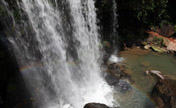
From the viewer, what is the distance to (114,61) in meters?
9.18

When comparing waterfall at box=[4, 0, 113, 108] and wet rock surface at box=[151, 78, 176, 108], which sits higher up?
waterfall at box=[4, 0, 113, 108]

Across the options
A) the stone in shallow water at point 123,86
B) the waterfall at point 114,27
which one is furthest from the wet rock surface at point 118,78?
the waterfall at point 114,27

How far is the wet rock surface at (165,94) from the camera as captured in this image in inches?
220

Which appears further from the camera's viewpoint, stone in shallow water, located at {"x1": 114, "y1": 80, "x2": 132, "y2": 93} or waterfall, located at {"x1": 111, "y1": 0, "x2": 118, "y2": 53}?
waterfall, located at {"x1": 111, "y1": 0, "x2": 118, "y2": 53}

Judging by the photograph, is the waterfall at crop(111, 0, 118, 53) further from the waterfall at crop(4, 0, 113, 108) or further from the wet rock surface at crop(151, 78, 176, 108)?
the wet rock surface at crop(151, 78, 176, 108)

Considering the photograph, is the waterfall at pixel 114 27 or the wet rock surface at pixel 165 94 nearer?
the wet rock surface at pixel 165 94

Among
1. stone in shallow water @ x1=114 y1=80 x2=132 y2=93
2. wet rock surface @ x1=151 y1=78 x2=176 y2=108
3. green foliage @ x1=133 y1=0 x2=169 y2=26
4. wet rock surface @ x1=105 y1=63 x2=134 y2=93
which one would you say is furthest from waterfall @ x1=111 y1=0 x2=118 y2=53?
wet rock surface @ x1=151 y1=78 x2=176 y2=108

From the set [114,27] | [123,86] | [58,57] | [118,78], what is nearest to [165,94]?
[123,86]

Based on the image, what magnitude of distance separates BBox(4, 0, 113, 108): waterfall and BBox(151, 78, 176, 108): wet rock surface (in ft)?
6.15

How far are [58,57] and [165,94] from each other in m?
4.83

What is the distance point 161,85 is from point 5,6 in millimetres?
6619

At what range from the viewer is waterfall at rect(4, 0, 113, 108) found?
20.5ft

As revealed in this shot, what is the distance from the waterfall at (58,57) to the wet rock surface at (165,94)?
1.88 m

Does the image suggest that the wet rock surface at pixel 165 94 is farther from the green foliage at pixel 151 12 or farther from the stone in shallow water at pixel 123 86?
the green foliage at pixel 151 12
